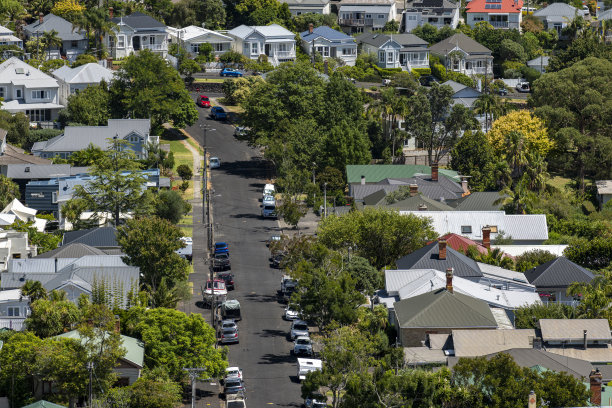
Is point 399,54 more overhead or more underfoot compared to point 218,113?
more overhead

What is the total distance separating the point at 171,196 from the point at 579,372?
176ft

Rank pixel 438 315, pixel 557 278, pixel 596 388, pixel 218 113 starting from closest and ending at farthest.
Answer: pixel 596 388 < pixel 438 315 < pixel 557 278 < pixel 218 113

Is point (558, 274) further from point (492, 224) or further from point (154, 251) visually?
point (154, 251)

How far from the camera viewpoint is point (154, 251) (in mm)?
103688

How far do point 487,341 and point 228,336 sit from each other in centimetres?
1952

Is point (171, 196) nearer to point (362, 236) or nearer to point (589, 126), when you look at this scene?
point (362, 236)

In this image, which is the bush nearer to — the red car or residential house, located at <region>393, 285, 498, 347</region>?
the red car

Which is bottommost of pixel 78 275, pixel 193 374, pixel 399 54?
pixel 193 374

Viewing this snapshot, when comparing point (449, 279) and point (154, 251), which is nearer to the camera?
point (449, 279)

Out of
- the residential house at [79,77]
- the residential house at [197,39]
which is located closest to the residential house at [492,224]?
the residential house at [79,77]

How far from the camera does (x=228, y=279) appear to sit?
113m

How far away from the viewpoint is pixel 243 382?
298 feet

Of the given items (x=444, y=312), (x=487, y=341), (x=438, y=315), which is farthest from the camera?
(x=444, y=312)

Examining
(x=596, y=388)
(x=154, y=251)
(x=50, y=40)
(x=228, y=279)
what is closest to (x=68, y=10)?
(x=50, y=40)
